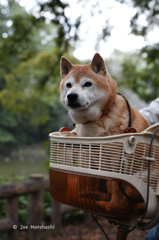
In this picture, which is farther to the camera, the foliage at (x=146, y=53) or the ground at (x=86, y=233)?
the foliage at (x=146, y=53)

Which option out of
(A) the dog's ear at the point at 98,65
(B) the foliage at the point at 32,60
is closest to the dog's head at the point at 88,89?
(A) the dog's ear at the point at 98,65

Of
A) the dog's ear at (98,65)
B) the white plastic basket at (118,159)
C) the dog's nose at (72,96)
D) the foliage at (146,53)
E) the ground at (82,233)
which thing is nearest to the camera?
the white plastic basket at (118,159)

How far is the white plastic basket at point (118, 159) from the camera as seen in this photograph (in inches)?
39.4

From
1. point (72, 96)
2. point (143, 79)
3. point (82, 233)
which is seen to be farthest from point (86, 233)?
point (143, 79)

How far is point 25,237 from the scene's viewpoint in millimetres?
3398

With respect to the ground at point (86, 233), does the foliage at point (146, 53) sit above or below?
above

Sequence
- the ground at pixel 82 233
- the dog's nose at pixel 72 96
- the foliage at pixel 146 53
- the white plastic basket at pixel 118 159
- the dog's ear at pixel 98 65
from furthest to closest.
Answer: the foliage at pixel 146 53, the ground at pixel 82 233, the dog's ear at pixel 98 65, the dog's nose at pixel 72 96, the white plastic basket at pixel 118 159

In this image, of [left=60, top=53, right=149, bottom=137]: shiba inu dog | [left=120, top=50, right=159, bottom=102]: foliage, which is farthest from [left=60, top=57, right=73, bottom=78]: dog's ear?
[left=120, top=50, right=159, bottom=102]: foliage

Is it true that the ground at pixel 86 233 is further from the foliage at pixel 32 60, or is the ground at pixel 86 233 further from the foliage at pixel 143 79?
the foliage at pixel 143 79

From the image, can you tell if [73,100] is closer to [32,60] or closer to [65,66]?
[65,66]

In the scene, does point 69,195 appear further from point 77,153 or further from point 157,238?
point 157,238

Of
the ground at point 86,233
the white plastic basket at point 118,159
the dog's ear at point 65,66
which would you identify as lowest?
the ground at point 86,233

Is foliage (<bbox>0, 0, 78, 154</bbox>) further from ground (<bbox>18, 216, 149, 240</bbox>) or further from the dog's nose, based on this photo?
the dog's nose

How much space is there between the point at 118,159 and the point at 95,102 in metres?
0.46
